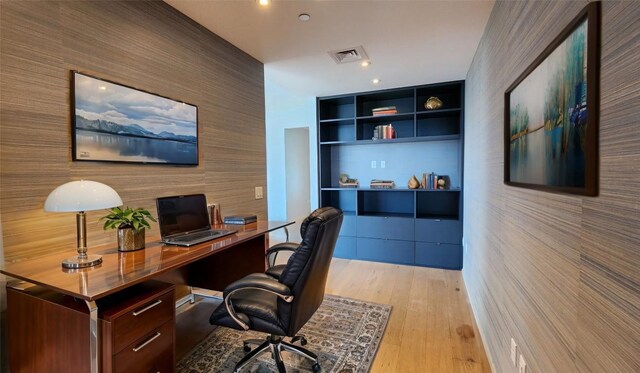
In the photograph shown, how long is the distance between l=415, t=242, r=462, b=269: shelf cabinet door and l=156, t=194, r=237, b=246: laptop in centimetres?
267

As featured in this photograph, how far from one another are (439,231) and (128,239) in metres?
3.40

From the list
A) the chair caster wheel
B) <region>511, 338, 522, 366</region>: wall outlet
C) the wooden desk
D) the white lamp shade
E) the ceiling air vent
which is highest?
the ceiling air vent

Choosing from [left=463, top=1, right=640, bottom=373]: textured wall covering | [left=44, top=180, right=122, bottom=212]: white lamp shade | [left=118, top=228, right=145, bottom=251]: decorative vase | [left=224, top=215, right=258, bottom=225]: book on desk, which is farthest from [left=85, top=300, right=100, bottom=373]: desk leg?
[left=463, top=1, right=640, bottom=373]: textured wall covering

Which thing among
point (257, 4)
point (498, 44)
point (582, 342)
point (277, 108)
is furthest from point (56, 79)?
point (277, 108)

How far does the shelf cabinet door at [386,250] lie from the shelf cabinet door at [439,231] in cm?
21

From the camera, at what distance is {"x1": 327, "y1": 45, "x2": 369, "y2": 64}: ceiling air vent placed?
2.75 meters

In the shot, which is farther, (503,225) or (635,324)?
(503,225)

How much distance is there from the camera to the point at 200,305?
2691 mm

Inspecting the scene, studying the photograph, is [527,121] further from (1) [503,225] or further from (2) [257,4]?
(2) [257,4]


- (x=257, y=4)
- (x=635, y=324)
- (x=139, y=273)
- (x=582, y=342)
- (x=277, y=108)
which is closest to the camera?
(x=635, y=324)

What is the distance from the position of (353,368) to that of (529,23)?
2.05 metres

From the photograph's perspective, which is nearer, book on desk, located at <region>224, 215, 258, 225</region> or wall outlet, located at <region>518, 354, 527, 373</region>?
wall outlet, located at <region>518, 354, 527, 373</region>

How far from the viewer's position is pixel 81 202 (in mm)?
1318

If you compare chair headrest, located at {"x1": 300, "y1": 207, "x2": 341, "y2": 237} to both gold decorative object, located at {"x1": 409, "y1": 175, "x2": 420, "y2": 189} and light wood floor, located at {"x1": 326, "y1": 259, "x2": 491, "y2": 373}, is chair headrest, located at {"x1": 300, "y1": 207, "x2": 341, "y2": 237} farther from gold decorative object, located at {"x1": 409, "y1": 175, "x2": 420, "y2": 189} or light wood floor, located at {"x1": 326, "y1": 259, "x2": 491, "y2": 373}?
gold decorative object, located at {"x1": 409, "y1": 175, "x2": 420, "y2": 189}
